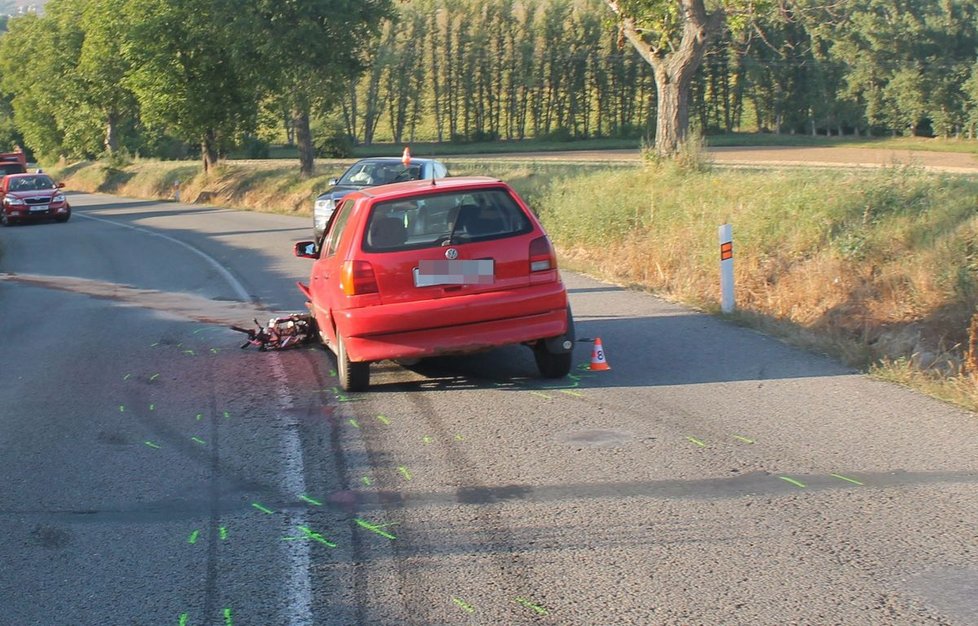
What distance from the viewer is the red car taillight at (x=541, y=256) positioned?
27.8ft

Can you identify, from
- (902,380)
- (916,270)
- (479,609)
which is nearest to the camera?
(479,609)

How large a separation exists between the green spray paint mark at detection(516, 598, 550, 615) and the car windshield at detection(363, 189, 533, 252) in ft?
13.7

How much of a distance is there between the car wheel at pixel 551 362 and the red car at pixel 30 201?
3160 cm

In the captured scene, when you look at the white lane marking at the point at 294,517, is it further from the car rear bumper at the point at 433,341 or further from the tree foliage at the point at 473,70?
the tree foliage at the point at 473,70

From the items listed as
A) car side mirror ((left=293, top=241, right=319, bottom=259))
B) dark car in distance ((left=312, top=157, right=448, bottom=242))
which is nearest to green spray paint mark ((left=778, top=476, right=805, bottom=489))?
car side mirror ((left=293, top=241, right=319, bottom=259))

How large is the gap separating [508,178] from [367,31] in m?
11.6

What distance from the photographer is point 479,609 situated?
4488 mm

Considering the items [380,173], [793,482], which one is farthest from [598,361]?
[380,173]

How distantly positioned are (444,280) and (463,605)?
4023mm

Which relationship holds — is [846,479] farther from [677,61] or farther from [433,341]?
[677,61]

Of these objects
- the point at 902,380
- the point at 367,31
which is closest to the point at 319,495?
the point at 902,380

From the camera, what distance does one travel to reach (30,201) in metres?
36.2

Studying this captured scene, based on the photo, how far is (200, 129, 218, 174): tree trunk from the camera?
4559cm

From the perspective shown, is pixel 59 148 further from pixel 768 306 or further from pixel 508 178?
pixel 768 306
